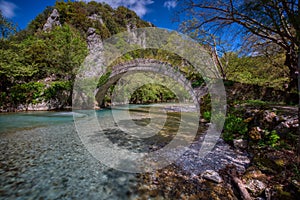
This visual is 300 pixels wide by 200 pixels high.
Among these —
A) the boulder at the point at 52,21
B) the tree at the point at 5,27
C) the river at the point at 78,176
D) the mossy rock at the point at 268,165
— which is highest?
the boulder at the point at 52,21

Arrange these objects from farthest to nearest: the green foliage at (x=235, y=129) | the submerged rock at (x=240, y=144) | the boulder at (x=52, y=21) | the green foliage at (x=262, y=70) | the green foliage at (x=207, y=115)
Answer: the boulder at (x=52, y=21), the green foliage at (x=262, y=70), the green foliage at (x=207, y=115), the green foliage at (x=235, y=129), the submerged rock at (x=240, y=144)

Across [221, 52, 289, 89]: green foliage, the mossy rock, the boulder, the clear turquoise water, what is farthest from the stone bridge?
the boulder

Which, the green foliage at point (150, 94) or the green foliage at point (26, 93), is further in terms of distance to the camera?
the green foliage at point (150, 94)

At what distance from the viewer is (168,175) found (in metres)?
3.03

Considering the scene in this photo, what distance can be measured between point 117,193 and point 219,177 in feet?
6.29

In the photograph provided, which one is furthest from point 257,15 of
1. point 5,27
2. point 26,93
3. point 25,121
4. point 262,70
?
point 5,27

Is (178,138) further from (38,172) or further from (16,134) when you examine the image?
(16,134)

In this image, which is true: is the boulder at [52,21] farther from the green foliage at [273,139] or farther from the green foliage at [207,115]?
the green foliage at [273,139]

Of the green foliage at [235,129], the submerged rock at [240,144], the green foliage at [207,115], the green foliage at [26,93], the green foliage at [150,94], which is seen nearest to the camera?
the submerged rock at [240,144]

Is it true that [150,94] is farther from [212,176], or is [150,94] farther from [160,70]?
[212,176]

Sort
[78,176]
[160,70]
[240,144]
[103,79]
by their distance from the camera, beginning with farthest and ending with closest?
[103,79] < [160,70] < [240,144] < [78,176]

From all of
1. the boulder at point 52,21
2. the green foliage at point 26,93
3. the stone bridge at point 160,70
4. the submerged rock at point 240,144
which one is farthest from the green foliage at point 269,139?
the boulder at point 52,21

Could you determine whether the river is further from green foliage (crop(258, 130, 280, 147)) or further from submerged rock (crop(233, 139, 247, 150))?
green foliage (crop(258, 130, 280, 147))

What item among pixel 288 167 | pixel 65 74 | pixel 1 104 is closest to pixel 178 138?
Answer: pixel 288 167
